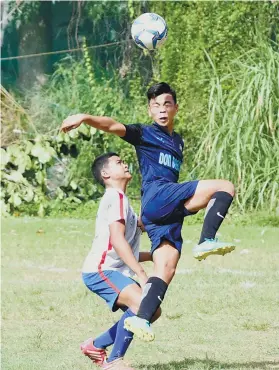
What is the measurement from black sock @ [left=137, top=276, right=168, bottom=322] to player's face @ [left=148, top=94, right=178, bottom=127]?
98 cm

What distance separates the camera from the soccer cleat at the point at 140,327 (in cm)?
491

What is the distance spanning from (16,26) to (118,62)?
1987 mm

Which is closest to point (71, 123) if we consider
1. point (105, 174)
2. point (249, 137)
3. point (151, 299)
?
point (105, 174)

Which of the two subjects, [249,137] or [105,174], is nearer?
[105,174]

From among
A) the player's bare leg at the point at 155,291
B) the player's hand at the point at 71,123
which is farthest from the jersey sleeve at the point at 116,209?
the player's hand at the point at 71,123

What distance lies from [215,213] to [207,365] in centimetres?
93

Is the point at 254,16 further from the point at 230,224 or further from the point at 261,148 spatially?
the point at 230,224

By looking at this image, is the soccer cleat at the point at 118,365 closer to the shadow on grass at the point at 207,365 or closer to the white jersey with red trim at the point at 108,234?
the shadow on grass at the point at 207,365

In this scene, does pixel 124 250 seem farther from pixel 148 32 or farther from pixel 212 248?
pixel 148 32

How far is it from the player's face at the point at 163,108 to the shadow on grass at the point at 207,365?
141 cm

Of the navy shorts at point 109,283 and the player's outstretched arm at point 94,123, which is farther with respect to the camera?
the navy shorts at point 109,283

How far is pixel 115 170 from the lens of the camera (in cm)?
563

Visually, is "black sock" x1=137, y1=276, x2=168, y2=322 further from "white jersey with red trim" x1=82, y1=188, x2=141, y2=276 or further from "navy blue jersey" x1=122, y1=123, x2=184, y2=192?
"navy blue jersey" x1=122, y1=123, x2=184, y2=192

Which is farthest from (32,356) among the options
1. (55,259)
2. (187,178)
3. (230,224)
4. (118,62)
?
(118,62)
